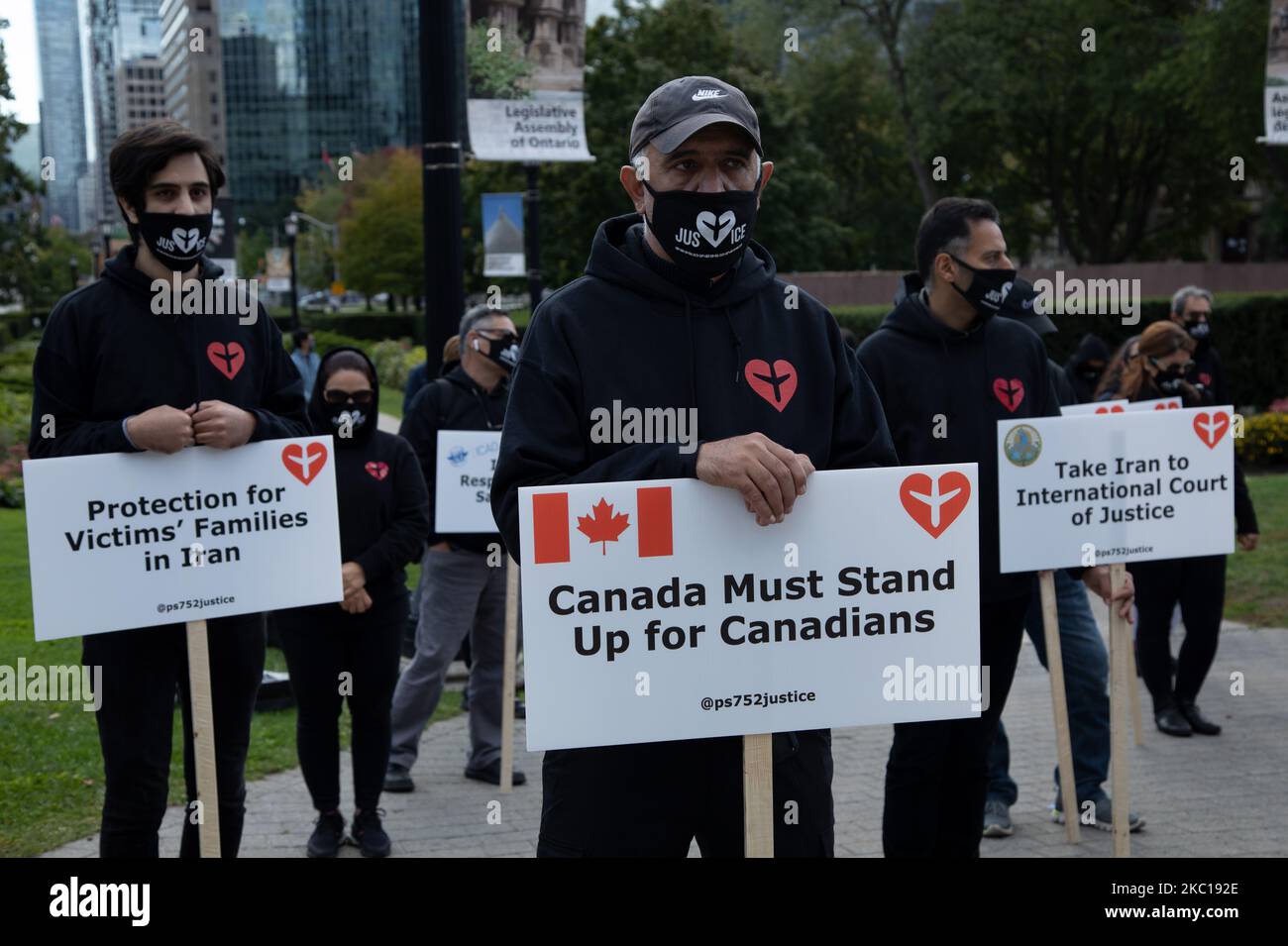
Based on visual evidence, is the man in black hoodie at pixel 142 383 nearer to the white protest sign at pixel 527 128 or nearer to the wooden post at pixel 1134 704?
the wooden post at pixel 1134 704

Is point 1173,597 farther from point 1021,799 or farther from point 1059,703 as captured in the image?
→ point 1059,703

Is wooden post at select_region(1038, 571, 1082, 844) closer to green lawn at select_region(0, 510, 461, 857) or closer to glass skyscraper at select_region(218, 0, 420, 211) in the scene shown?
green lawn at select_region(0, 510, 461, 857)

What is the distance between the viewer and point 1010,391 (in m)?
4.98

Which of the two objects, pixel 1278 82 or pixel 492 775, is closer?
pixel 492 775

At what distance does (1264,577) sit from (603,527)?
10470mm

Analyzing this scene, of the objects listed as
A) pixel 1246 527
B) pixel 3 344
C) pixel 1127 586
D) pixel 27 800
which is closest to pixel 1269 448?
pixel 1246 527

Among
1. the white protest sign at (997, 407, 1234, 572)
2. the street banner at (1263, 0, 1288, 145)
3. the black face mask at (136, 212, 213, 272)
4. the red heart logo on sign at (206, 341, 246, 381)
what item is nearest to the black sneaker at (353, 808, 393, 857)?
the red heart logo on sign at (206, 341, 246, 381)

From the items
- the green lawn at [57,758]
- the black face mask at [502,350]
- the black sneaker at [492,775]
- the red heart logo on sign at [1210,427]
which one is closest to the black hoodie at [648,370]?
the red heart logo on sign at [1210,427]

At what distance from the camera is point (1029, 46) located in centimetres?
4084

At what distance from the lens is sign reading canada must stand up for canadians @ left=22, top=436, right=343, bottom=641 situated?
4062mm

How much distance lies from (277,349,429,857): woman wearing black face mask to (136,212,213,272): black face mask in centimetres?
189

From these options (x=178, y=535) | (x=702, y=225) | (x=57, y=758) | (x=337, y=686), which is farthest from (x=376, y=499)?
(x=702, y=225)
